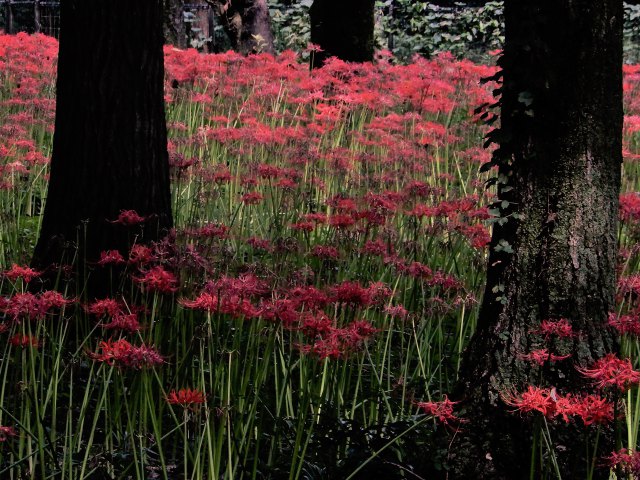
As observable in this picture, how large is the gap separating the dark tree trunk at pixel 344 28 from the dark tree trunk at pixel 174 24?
3531mm

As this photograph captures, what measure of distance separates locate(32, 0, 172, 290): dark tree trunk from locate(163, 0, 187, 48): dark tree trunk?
9.88 metres

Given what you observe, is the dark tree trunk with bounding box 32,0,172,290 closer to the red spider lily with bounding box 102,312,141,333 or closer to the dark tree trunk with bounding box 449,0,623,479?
the red spider lily with bounding box 102,312,141,333

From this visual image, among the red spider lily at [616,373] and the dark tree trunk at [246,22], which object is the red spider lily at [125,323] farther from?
the dark tree trunk at [246,22]

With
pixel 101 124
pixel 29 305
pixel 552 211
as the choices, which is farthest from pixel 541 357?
pixel 101 124

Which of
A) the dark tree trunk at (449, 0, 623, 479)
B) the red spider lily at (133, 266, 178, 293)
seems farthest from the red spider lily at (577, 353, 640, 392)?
the red spider lily at (133, 266, 178, 293)

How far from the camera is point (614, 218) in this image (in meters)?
2.88

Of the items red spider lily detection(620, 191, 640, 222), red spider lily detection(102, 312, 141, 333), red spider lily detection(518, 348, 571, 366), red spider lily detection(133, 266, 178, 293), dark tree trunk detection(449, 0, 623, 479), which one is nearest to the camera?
red spider lily detection(518, 348, 571, 366)

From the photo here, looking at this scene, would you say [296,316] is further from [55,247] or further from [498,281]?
[55,247]

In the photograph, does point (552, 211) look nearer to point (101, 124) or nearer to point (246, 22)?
point (101, 124)

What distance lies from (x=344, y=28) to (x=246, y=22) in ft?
11.0

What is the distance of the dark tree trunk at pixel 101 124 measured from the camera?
13.4 ft

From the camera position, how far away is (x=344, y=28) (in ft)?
35.7

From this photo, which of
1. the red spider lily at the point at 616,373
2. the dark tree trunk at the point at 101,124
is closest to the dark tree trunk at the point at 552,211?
the red spider lily at the point at 616,373

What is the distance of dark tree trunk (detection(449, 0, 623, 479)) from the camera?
9.09 feet
